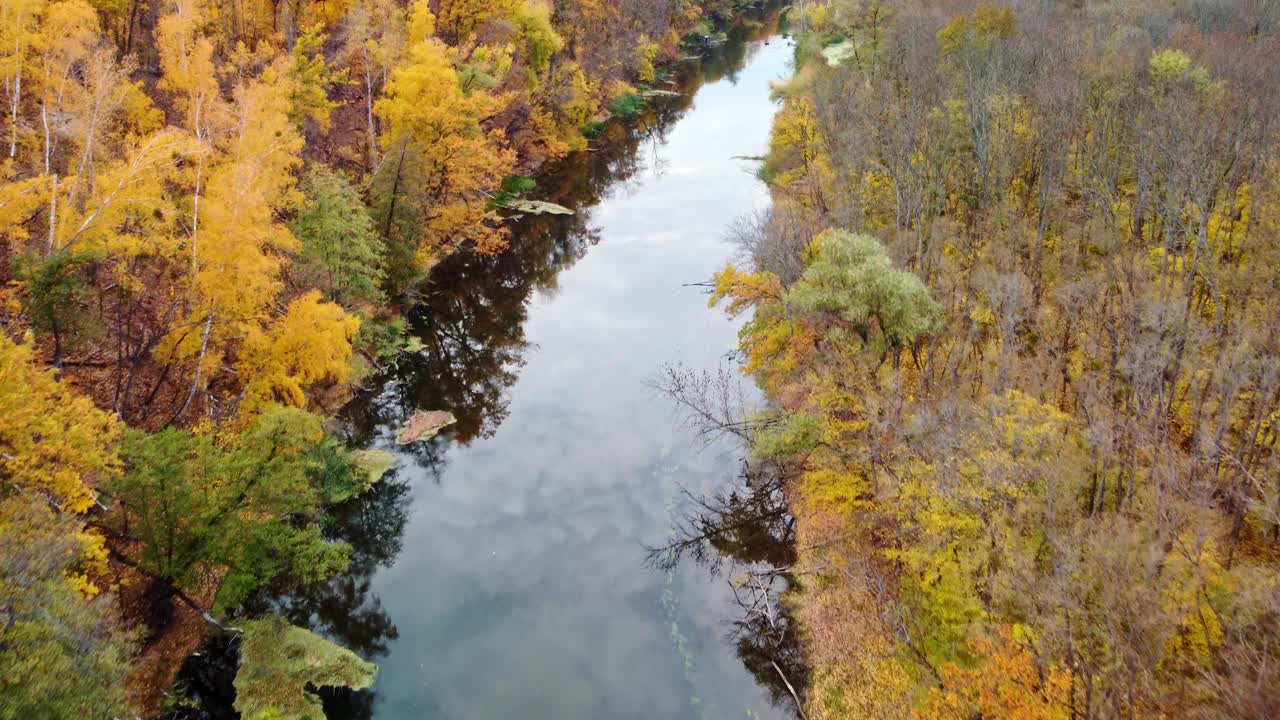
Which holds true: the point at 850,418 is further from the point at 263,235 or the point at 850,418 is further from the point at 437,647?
the point at 263,235

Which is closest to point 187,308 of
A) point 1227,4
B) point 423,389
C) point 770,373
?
point 423,389

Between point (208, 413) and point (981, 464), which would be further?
point (208, 413)

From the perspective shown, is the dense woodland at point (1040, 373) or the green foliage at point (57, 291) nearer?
the dense woodland at point (1040, 373)

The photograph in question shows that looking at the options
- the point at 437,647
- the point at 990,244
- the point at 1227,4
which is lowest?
the point at 437,647

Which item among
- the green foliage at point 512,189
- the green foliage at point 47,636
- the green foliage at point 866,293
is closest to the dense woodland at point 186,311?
the green foliage at point 47,636

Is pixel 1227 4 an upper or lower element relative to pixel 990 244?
upper

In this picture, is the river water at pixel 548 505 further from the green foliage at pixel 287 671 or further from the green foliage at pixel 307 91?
the green foliage at pixel 307 91

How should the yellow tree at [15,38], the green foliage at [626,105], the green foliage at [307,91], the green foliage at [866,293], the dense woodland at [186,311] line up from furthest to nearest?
the green foliage at [626,105] → the green foliage at [307,91] → the yellow tree at [15,38] → the green foliage at [866,293] → the dense woodland at [186,311]

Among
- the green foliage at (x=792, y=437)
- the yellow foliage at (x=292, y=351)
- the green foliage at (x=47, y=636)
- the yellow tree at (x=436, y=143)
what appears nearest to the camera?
the green foliage at (x=47, y=636)
